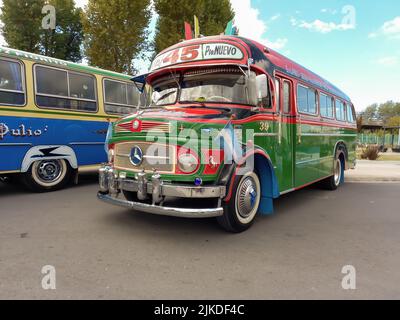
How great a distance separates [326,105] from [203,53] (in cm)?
405

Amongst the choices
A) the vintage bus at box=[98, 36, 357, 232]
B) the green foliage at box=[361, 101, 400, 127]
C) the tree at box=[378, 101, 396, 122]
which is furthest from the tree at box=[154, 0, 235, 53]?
the tree at box=[378, 101, 396, 122]

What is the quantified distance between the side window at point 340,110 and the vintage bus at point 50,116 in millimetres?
6194

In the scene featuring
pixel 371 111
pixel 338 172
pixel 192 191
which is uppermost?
pixel 371 111

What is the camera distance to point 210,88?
4.46m

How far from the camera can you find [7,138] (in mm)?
6262

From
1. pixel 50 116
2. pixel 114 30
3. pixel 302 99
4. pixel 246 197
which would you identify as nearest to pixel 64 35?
pixel 114 30

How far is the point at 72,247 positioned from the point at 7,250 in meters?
0.73

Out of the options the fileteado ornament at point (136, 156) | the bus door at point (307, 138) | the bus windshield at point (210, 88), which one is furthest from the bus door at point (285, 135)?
the fileteado ornament at point (136, 156)

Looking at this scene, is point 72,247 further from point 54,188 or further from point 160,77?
point 54,188

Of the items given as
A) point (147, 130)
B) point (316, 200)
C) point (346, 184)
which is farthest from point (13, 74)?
point (346, 184)

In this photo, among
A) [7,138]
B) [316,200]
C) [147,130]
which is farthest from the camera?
[316,200]

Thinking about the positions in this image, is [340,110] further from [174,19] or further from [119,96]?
[174,19]

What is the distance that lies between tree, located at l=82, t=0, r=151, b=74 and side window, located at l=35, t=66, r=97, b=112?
312 inches

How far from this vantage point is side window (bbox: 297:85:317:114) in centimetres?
569
